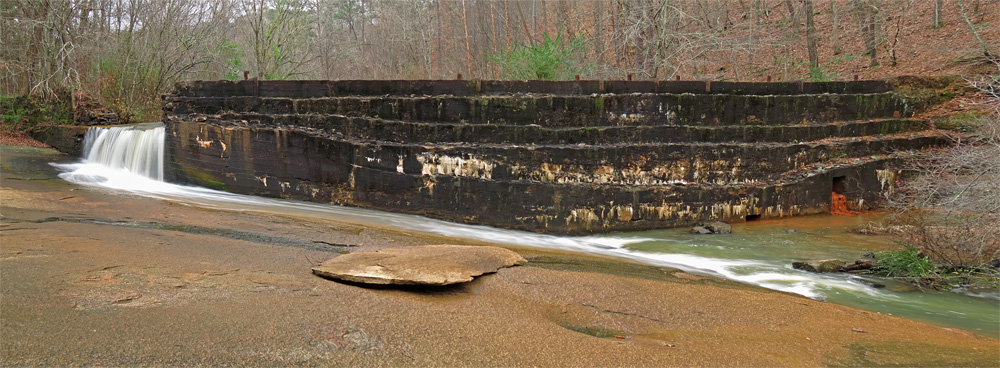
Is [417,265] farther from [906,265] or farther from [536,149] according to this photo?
[906,265]

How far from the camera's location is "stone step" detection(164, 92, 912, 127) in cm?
1245

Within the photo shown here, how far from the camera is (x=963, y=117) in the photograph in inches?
588

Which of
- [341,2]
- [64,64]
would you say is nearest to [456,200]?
[64,64]

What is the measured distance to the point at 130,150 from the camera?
47.1 ft

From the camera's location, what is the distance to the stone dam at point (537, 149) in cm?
1192

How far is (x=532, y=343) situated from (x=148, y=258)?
3.91 m

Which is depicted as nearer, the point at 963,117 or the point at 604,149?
the point at 604,149

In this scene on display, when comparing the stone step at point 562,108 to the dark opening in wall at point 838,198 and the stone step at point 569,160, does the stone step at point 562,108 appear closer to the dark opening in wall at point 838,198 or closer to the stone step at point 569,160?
the stone step at point 569,160

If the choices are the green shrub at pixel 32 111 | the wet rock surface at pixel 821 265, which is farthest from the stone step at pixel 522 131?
the green shrub at pixel 32 111

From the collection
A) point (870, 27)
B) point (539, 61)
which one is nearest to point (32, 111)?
point (539, 61)

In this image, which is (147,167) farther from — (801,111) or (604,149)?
(801,111)

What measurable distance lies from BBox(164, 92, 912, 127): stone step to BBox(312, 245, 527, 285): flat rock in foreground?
552 centimetres

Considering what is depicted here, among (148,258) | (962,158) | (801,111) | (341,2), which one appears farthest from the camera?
(341,2)

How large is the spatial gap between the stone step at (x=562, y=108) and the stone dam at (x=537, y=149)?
0.10 feet
